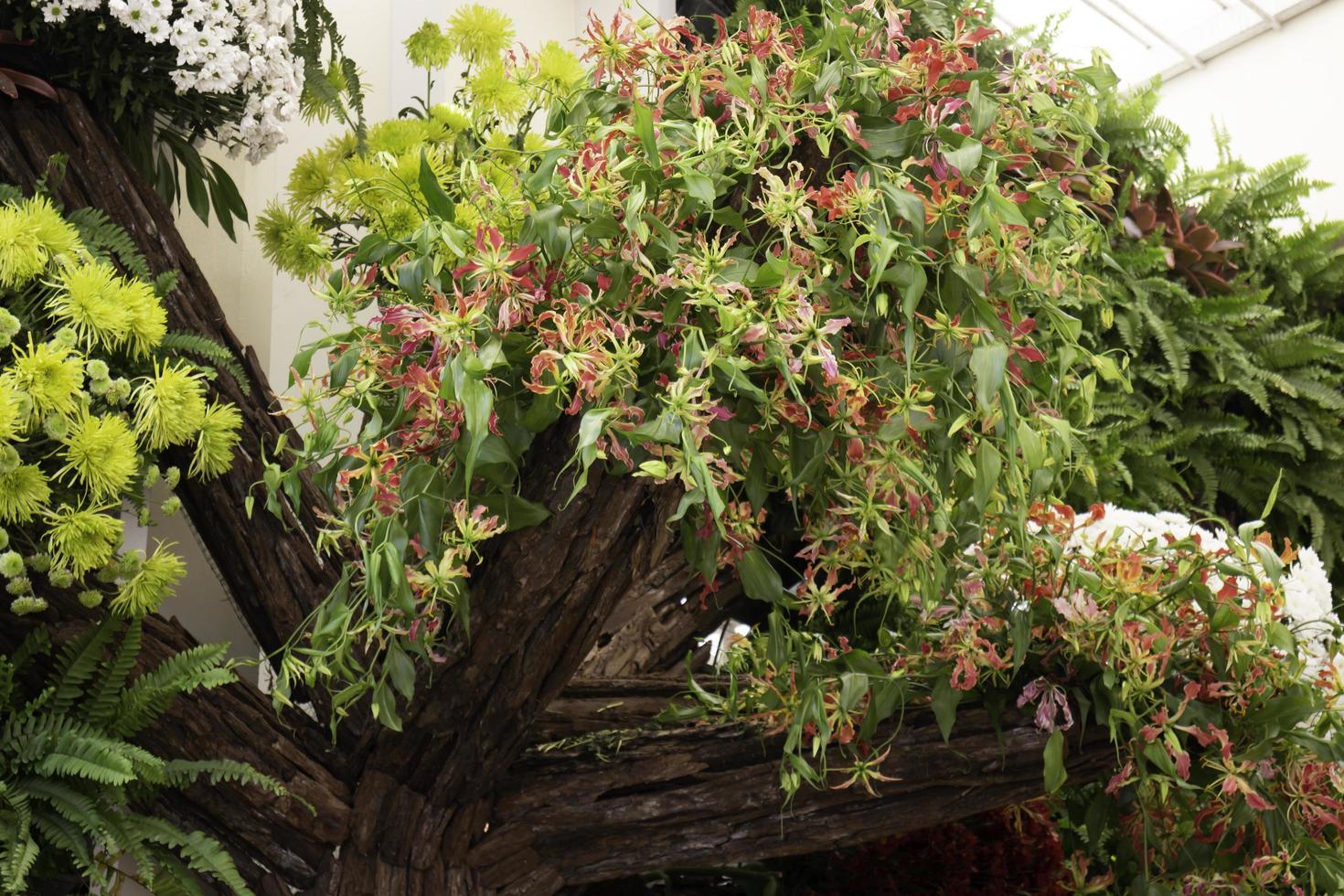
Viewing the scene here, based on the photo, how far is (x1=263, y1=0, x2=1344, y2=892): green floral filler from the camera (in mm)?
857

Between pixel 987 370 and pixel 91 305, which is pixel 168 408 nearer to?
pixel 91 305

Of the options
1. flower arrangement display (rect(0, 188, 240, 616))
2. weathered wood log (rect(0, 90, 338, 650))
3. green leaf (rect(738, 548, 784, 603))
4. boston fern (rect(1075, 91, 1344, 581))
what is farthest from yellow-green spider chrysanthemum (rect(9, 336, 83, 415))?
boston fern (rect(1075, 91, 1344, 581))

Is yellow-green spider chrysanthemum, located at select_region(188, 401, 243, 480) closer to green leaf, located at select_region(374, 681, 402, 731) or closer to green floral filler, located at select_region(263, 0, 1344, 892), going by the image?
green floral filler, located at select_region(263, 0, 1344, 892)

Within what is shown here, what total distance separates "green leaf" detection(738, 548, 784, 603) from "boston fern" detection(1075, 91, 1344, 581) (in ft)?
5.02

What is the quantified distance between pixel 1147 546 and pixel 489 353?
2.54 feet

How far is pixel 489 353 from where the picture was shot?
83 cm

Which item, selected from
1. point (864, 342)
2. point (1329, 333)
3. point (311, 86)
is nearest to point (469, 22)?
point (311, 86)

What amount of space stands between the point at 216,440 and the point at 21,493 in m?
0.19

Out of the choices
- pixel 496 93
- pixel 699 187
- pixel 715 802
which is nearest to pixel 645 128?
pixel 699 187

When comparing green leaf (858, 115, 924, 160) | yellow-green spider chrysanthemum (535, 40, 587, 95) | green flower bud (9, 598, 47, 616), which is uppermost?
yellow-green spider chrysanthemum (535, 40, 587, 95)

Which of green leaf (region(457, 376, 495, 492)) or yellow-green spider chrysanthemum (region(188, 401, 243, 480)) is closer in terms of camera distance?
green leaf (region(457, 376, 495, 492))

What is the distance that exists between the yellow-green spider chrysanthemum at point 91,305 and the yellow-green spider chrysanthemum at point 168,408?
6 centimetres

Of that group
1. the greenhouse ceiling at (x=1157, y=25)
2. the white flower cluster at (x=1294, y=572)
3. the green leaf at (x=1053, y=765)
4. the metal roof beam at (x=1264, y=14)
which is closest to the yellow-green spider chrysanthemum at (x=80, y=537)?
the green leaf at (x=1053, y=765)

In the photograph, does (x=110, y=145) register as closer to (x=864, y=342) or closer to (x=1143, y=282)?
(x=864, y=342)
